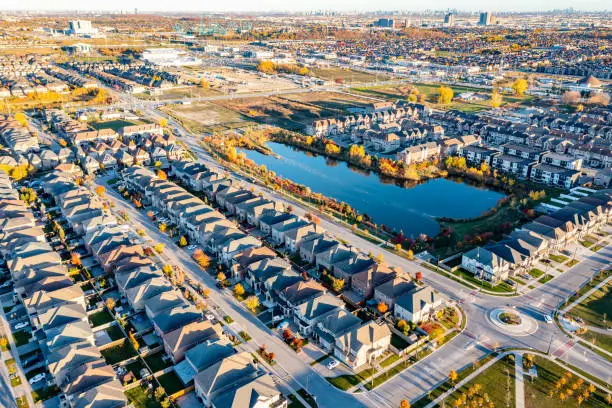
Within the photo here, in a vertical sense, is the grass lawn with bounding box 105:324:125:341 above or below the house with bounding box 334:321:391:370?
below

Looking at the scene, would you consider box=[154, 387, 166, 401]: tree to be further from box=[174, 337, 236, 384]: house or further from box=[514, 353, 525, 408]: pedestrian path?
box=[514, 353, 525, 408]: pedestrian path

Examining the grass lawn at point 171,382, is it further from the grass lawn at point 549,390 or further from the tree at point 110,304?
the grass lawn at point 549,390

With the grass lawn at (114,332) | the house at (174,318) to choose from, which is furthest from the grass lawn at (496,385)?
the grass lawn at (114,332)

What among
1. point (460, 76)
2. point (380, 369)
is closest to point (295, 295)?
point (380, 369)

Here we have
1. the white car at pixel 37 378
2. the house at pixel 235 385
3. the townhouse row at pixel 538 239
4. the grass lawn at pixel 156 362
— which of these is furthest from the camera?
the townhouse row at pixel 538 239

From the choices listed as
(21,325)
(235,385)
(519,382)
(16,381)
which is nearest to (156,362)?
(235,385)

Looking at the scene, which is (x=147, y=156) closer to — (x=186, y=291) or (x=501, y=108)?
(x=186, y=291)

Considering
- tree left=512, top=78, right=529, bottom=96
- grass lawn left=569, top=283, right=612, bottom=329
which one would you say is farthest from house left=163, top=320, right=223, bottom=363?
tree left=512, top=78, right=529, bottom=96
